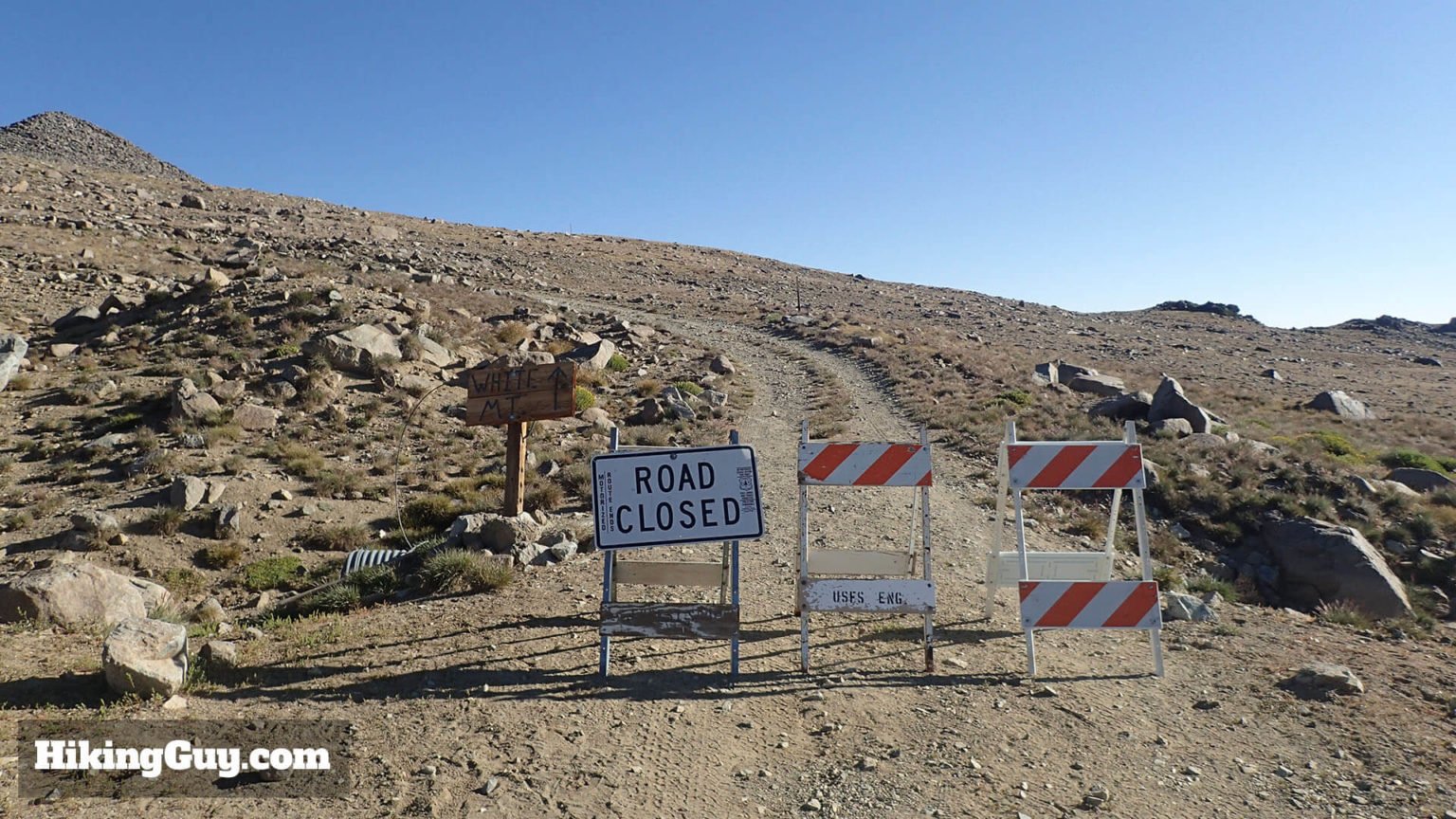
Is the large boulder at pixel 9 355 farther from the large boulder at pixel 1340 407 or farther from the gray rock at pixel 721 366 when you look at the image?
the large boulder at pixel 1340 407

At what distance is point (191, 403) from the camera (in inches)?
571

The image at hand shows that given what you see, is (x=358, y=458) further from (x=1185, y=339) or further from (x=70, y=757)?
(x=1185, y=339)

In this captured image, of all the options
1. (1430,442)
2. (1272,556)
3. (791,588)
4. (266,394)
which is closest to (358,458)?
(266,394)

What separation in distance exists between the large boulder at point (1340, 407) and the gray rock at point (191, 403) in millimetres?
33069

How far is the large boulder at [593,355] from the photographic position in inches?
883

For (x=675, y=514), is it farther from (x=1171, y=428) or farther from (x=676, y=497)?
(x=1171, y=428)

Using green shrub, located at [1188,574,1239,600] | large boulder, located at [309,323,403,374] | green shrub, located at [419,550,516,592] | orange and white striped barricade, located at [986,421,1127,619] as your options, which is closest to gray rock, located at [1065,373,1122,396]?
green shrub, located at [1188,574,1239,600]

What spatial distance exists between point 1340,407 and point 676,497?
2966 centimetres

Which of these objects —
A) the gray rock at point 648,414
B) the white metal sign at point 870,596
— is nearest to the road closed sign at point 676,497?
the white metal sign at point 870,596

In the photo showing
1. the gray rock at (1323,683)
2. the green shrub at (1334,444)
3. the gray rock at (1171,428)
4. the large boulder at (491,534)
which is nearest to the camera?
the gray rock at (1323,683)

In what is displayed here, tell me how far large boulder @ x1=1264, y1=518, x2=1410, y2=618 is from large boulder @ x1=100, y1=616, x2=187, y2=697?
12626mm

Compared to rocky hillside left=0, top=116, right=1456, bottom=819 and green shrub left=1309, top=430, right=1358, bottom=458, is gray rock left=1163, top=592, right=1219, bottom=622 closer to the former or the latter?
rocky hillside left=0, top=116, right=1456, bottom=819

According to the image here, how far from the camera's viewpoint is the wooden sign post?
9469 mm

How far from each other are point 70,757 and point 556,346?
67.2 ft
